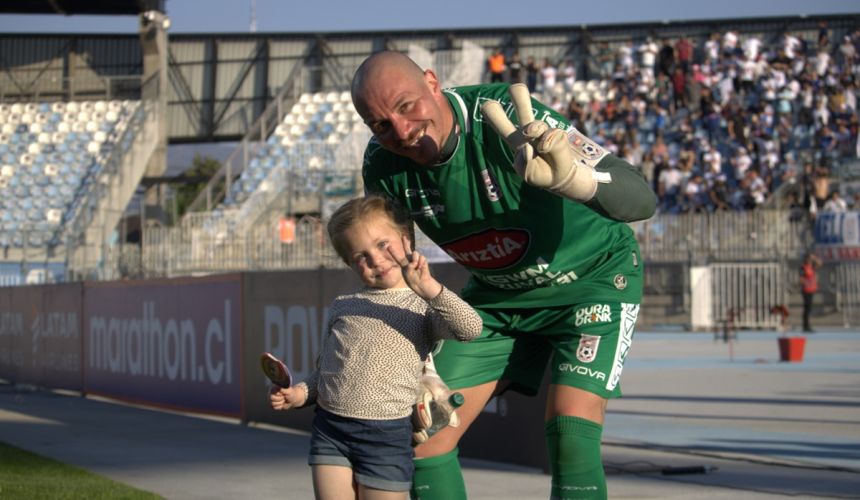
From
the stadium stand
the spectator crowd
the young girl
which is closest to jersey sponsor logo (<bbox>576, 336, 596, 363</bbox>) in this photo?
the young girl

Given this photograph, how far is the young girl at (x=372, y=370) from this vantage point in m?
4.38

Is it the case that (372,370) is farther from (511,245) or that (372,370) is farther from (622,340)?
(622,340)

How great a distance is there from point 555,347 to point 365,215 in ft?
2.86

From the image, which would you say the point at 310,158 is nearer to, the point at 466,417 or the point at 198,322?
the point at 198,322

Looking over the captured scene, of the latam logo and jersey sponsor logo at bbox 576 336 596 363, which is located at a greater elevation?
the latam logo

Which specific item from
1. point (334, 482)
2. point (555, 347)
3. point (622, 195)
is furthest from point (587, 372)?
point (334, 482)

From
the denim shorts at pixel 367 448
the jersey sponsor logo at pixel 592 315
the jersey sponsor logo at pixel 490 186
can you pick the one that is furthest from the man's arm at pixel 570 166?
the denim shorts at pixel 367 448

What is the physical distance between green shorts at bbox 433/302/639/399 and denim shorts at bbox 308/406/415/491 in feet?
1.07

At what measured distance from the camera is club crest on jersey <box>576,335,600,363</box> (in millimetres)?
4547

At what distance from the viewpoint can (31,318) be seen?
18000mm

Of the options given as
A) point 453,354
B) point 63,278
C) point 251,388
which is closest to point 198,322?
point 251,388

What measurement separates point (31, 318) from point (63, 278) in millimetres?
9382

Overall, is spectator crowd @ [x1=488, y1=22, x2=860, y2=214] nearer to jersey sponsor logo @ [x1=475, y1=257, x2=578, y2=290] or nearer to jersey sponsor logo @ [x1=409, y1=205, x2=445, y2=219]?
jersey sponsor logo @ [x1=475, y1=257, x2=578, y2=290]

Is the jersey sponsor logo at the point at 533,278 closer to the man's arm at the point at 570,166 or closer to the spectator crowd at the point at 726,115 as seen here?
the man's arm at the point at 570,166
